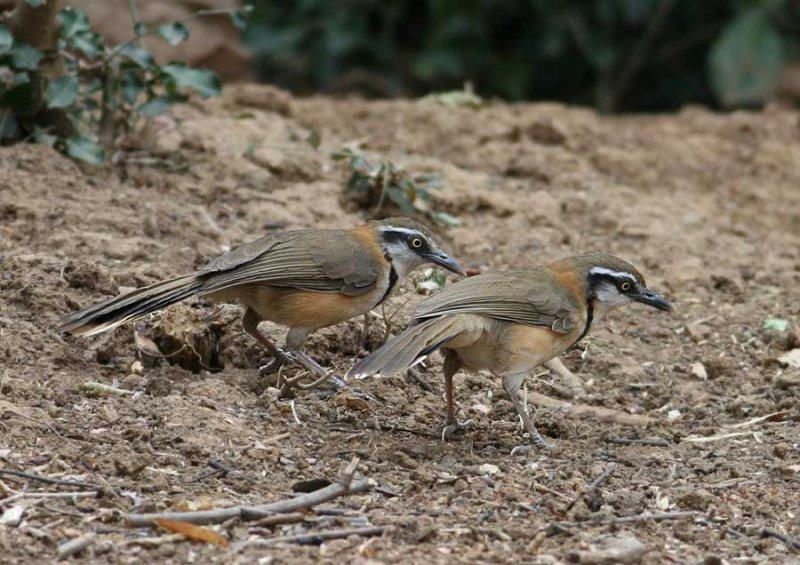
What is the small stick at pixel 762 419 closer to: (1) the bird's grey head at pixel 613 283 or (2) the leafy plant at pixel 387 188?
(1) the bird's grey head at pixel 613 283

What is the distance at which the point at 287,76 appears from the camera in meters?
15.5

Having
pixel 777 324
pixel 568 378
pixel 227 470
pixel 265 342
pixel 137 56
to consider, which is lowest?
pixel 568 378

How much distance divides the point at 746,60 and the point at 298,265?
27.2ft

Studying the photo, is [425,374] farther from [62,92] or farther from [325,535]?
[62,92]

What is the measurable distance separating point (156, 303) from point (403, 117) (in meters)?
5.41

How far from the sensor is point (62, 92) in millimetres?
8336

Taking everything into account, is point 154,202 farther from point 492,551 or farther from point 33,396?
point 492,551

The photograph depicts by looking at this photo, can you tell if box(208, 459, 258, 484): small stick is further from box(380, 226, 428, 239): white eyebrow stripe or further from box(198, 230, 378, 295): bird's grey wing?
box(380, 226, 428, 239): white eyebrow stripe

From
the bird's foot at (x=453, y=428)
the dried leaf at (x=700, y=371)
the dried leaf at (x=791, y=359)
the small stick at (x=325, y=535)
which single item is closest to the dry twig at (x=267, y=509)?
the small stick at (x=325, y=535)

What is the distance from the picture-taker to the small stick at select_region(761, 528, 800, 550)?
17.5 feet

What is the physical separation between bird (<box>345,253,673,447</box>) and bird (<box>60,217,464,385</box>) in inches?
17.5

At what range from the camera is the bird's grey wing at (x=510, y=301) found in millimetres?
6309

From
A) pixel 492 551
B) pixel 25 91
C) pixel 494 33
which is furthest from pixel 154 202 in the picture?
pixel 494 33

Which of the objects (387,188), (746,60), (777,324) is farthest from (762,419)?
(746,60)
